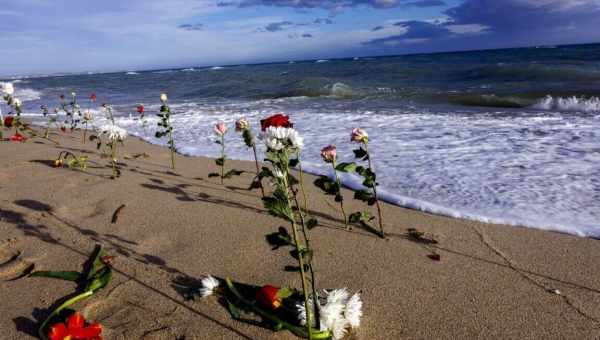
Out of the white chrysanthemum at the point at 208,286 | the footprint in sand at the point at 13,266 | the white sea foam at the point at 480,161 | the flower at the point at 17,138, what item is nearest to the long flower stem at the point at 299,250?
the white chrysanthemum at the point at 208,286

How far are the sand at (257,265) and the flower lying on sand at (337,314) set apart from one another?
109 millimetres

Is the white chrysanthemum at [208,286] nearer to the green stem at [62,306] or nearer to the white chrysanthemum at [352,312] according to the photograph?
the green stem at [62,306]

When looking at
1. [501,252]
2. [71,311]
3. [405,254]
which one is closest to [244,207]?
[405,254]

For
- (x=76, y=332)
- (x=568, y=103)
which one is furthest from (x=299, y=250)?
(x=568, y=103)

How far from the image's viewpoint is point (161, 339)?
5.62 feet

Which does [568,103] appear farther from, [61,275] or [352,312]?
[61,275]

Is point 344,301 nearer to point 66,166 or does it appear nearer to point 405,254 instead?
point 405,254

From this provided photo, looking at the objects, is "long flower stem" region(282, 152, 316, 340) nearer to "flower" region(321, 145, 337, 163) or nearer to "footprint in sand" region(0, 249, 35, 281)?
"flower" region(321, 145, 337, 163)

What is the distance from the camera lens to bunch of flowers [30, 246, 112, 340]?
59.7 inches

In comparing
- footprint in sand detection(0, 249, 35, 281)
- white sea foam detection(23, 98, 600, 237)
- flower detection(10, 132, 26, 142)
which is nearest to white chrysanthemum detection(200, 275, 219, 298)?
footprint in sand detection(0, 249, 35, 281)

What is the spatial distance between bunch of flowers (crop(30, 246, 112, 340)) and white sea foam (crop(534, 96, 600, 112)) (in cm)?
1053

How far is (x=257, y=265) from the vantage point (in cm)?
233

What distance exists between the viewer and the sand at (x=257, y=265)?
1803mm

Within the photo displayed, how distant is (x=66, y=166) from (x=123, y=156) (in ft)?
2.71
